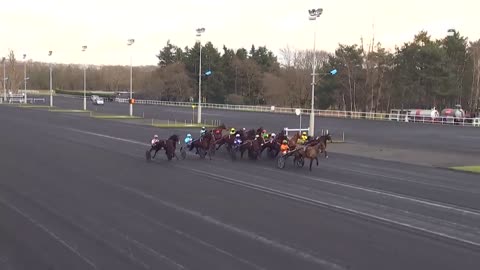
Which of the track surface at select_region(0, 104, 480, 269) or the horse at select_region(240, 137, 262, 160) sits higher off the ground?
the horse at select_region(240, 137, 262, 160)

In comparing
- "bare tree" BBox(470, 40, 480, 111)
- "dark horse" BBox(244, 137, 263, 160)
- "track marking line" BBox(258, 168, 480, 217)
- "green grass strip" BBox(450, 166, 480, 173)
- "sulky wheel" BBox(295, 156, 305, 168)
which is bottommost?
"track marking line" BBox(258, 168, 480, 217)

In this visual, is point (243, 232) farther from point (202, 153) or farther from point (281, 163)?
point (202, 153)

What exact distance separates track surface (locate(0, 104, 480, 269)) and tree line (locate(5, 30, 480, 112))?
31942mm

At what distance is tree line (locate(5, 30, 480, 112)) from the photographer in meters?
75.0

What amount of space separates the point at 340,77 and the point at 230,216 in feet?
236

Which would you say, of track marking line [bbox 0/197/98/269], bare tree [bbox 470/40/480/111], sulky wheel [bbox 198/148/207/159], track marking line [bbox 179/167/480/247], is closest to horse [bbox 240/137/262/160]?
sulky wheel [bbox 198/148/207/159]

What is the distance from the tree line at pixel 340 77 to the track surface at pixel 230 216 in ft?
105

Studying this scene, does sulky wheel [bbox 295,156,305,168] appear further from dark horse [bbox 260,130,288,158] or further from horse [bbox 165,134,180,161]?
horse [bbox 165,134,180,161]

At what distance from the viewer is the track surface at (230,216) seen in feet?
28.7

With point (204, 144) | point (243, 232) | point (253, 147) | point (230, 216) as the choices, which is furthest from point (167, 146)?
point (243, 232)

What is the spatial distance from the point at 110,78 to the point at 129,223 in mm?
169350

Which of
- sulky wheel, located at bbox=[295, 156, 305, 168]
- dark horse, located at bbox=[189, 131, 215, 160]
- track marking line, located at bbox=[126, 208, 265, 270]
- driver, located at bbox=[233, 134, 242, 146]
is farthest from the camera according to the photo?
driver, located at bbox=[233, 134, 242, 146]

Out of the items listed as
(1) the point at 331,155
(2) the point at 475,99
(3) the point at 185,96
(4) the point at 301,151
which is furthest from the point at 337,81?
(4) the point at 301,151

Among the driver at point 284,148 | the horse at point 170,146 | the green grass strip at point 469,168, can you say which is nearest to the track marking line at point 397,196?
the driver at point 284,148
